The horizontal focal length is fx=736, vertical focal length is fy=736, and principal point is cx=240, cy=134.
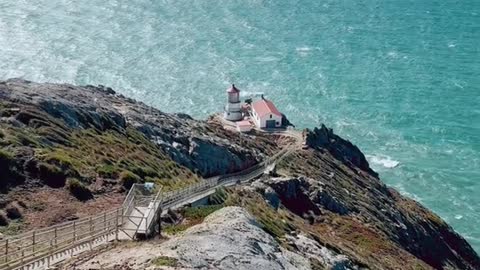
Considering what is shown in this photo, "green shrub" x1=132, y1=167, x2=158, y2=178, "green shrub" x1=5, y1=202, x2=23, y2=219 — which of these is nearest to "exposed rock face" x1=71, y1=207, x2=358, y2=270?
"green shrub" x1=5, y1=202, x2=23, y2=219

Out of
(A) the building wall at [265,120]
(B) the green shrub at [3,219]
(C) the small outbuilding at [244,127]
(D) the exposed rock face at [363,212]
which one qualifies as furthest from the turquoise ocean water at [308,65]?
(B) the green shrub at [3,219]

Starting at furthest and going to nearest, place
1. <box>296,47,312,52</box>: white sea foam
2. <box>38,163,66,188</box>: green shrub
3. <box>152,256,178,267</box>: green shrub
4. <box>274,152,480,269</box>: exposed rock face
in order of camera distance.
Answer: <box>296,47,312,52</box>: white sea foam
<box>274,152,480,269</box>: exposed rock face
<box>38,163,66,188</box>: green shrub
<box>152,256,178,267</box>: green shrub

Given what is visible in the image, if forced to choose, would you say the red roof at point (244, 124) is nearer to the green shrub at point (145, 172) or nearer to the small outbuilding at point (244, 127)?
the small outbuilding at point (244, 127)

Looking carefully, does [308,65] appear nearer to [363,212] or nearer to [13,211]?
[363,212]

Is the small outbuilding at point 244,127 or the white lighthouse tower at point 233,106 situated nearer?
the small outbuilding at point 244,127

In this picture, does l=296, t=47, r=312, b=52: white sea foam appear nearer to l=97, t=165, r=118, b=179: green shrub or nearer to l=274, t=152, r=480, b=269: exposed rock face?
l=274, t=152, r=480, b=269: exposed rock face

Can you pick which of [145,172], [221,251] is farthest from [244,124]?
[221,251]

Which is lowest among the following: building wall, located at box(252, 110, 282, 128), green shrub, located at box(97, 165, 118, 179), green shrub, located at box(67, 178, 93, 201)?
green shrub, located at box(67, 178, 93, 201)
